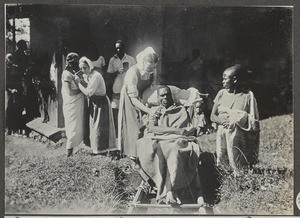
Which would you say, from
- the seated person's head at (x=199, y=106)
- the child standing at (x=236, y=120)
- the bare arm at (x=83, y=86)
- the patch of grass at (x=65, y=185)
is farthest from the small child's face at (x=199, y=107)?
the bare arm at (x=83, y=86)

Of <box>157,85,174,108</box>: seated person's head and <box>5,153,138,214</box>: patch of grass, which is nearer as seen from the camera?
<box>5,153,138,214</box>: patch of grass

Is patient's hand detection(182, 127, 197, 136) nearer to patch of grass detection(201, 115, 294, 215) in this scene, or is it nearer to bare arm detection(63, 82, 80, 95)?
patch of grass detection(201, 115, 294, 215)

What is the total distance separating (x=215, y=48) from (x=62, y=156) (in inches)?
63.3

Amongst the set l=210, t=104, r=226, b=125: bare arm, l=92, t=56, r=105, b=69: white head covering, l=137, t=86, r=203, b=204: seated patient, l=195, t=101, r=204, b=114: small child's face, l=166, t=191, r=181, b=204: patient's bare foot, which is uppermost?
l=92, t=56, r=105, b=69: white head covering

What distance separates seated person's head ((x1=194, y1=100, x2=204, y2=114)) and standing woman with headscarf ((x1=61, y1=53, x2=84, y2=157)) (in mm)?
983

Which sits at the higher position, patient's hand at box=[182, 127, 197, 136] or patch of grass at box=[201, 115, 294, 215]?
patient's hand at box=[182, 127, 197, 136]

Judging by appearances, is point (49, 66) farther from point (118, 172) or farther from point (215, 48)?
point (215, 48)

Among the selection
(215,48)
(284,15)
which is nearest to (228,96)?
(215,48)

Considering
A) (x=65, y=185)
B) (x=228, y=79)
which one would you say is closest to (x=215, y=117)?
(x=228, y=79)

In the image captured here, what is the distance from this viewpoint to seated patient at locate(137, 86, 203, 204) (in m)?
4.49

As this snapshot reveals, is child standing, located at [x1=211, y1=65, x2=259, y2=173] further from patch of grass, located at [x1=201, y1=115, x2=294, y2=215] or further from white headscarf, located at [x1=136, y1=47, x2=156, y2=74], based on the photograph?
white headscarf, located at [x1=136, y1=47, x2=156, y2=74]

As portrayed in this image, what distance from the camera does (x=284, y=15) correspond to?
4586 millimetres

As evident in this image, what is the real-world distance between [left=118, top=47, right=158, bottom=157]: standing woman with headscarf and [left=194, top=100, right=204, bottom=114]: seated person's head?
392 mm

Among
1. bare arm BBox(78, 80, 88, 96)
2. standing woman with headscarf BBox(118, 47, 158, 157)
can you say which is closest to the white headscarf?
standing woman with headscarf BBox(118, 47, 158, 157)
